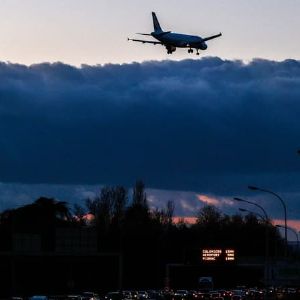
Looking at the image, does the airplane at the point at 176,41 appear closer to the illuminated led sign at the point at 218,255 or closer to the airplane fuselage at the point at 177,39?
the airplane fuselage at the point at 177,39

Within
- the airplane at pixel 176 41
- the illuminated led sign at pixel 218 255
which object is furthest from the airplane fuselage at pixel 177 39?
the illuminated led sign at pixel 218 255

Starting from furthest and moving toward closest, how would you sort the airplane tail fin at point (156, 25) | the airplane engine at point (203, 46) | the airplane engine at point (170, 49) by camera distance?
1. the airplane tail fin at point (156, 25)
2. the airplane engine at point (203, 46)
3. the airplane engine at point (170, 49)

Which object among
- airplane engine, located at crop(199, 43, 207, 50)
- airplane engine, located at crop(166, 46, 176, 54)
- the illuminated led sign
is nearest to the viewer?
airplane engine, located at crop(166, 46, 176, 54)

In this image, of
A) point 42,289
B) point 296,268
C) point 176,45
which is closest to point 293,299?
point 296,268

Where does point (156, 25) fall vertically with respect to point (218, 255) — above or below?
above

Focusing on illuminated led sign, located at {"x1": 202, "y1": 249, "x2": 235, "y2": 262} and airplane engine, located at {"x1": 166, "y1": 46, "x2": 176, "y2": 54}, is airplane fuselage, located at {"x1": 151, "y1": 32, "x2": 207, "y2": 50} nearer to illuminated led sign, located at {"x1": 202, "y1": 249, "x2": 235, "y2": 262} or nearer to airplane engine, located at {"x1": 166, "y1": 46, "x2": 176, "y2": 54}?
airplane engine, located at {"x1": 166, "y1": 46, "x2": 176, "y2": 54}

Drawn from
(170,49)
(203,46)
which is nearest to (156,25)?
(203,46)

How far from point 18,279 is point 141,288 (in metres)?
Answer: 33.9

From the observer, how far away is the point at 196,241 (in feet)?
635

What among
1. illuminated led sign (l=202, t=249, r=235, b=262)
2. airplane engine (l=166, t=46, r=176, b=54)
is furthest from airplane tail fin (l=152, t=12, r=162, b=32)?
illuminated led sign (l=202, t=249, r=235, b=262)

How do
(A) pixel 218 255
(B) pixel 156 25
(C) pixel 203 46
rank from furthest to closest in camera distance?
(A) pixel 218 255, (B) pixel 156 25, (C) pixel 203 46

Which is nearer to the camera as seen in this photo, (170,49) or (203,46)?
(170,49)

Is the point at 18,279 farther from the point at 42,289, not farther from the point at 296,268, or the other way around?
the point at 296,268

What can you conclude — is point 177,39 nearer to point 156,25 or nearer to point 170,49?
point 170,49
